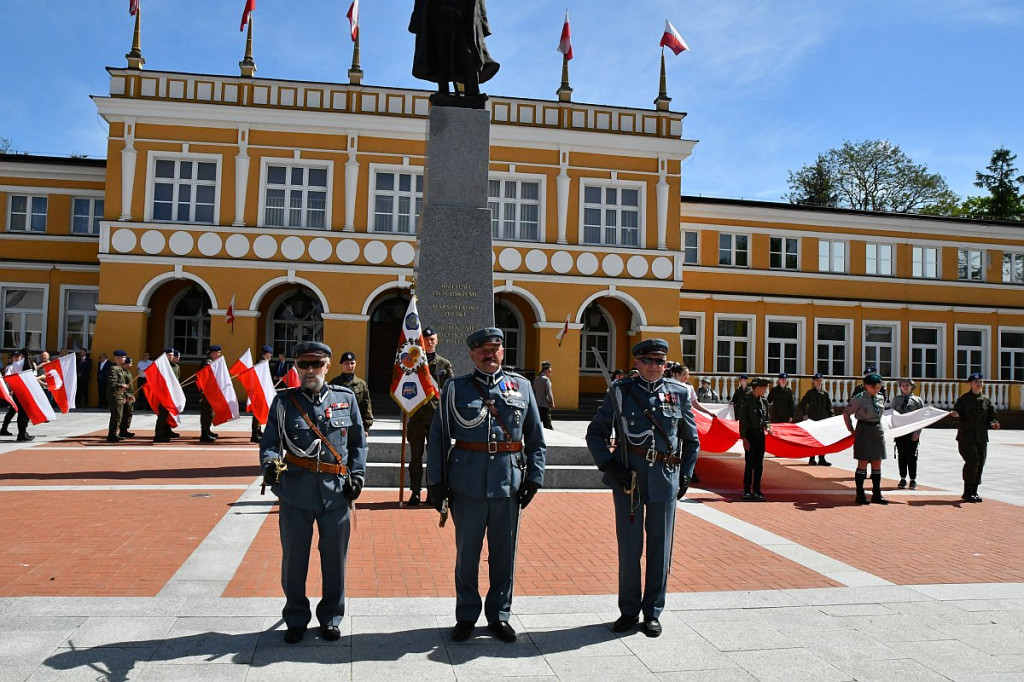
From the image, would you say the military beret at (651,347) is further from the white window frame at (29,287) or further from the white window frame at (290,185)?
the white window frame at (29,287)

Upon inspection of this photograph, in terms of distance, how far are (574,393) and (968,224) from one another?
18290mm

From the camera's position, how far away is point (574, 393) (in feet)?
87.4

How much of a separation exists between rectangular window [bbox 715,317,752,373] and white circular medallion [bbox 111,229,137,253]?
20412mm

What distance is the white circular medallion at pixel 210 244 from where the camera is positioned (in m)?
25.0

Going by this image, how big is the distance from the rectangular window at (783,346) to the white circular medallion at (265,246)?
60.0ft

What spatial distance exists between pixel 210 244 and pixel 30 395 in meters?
11.4

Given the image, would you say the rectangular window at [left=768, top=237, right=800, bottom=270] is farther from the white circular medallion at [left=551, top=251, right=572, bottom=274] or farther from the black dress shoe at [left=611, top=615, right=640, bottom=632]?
the black dress shoe at [left=611, top=615, right=640, bottom=632]

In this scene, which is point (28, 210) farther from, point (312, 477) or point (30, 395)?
point (312, 477)

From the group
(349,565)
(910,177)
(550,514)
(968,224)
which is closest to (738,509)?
(550,514)

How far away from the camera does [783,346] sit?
3050cm

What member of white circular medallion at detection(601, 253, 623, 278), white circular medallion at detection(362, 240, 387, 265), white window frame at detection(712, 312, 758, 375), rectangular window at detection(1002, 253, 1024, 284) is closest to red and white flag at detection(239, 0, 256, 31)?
white circular medallion at detection(362, 240, 387, 265)

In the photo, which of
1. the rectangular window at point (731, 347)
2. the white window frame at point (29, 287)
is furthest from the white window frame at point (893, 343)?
the white window frame at point (29, 287)

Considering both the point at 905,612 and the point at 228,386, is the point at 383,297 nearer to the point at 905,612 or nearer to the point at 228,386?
the point at 228,386

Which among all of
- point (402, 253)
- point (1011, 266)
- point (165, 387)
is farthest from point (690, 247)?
point (165, 387)
